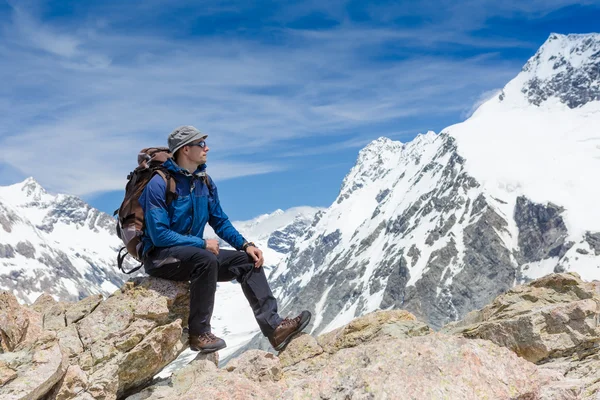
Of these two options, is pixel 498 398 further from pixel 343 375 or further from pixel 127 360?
pixel 127 360

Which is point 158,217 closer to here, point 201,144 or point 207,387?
point 201,144

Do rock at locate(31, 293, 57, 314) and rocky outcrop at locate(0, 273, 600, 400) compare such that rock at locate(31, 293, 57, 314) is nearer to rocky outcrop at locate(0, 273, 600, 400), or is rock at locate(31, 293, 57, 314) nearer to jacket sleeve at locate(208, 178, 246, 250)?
rocky outcrop at locate(0, 273, 600, 400)

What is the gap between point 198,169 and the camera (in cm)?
1238

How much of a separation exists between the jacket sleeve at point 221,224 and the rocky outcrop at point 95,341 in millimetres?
1541

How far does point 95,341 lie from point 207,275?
248 centimetres

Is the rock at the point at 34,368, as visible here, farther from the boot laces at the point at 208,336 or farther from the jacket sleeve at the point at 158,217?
the boot laces at the point at 208,336

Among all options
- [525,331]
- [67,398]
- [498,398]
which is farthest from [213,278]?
[525,331]

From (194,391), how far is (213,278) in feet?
9.56

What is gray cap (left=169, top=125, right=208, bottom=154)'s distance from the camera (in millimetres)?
11961

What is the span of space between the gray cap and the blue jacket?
39cm

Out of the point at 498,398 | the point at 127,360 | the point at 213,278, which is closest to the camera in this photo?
the point at 498,398

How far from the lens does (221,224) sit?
43.5 ft

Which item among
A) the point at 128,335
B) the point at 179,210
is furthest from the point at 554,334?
the point at 128,335

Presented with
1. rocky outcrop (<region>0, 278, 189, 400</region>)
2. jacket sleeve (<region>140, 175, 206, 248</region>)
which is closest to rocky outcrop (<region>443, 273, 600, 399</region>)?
rocky outcrop (<region>0, 278, 189, 400</region>)
